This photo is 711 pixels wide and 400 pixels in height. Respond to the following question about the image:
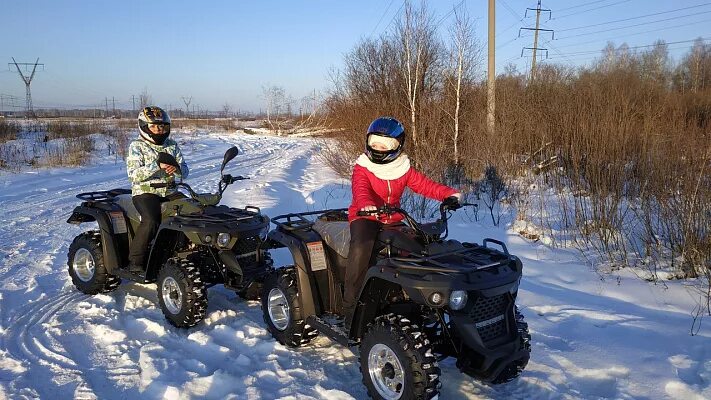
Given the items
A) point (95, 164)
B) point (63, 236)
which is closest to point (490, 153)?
point (63, 236)

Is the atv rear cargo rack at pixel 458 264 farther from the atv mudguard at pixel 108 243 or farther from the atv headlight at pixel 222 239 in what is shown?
the atv mudguard at pixel 108 243

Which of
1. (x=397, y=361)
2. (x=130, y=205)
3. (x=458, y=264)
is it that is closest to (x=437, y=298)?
(x=458, y=264)

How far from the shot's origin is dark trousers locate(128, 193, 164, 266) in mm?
5164

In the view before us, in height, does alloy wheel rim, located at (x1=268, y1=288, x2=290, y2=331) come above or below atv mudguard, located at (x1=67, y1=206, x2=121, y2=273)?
below

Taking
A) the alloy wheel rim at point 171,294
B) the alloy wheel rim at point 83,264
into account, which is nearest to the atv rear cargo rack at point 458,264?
the alloy wheel rim at point 171,294

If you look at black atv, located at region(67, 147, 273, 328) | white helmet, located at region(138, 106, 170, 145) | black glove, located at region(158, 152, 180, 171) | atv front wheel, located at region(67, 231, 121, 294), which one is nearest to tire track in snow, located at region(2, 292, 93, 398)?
atv front wheel, located at region(67, 231, 121, 294)

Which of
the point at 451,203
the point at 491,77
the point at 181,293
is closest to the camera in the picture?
the point at 451,203

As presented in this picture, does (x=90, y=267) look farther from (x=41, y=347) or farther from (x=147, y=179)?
(x=41, y=347)

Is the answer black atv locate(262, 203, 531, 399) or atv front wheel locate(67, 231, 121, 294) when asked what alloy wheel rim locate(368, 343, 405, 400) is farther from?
atv front wheel locate(67, 231, 121, 294)

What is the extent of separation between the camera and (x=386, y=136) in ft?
12.8

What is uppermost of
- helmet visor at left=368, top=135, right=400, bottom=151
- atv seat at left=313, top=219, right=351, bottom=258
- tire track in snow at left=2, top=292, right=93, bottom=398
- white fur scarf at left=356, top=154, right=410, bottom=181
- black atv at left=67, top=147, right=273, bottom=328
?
helmet visor at left=368, top=135, right=400, bottom=151

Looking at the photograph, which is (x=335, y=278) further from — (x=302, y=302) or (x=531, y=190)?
(x=531, y=190)

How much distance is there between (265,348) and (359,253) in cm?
132

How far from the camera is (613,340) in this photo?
14.0 ft
